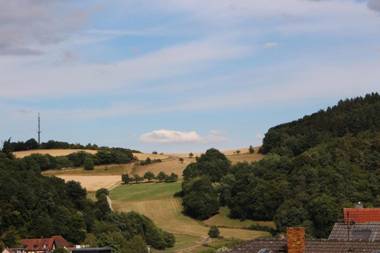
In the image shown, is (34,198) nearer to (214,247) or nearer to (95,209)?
(95,209)

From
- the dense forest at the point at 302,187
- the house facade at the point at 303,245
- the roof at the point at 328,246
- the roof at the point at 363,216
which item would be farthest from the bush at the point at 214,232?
the roof at the point at 328,246

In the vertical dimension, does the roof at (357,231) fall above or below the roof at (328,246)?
below

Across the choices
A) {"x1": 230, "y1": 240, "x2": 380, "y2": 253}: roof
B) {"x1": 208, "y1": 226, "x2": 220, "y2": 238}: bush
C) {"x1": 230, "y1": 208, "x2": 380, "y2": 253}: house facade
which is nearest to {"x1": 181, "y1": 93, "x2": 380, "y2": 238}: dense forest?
{"x1": 208, "y1": 226, "x2": 220, "y2": 238}: bush

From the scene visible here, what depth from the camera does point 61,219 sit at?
6102 inches

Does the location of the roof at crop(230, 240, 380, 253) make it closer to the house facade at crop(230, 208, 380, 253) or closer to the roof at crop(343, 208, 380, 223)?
the house facade at crop(230, 208, 380, 253)

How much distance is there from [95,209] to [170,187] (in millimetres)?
29792

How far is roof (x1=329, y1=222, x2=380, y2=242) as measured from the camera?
60.8m

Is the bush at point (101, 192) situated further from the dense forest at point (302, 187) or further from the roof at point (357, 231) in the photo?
the roof at point (357, 231)

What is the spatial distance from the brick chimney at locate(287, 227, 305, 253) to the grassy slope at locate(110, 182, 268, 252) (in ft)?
357

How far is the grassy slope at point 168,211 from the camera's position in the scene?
159 meters

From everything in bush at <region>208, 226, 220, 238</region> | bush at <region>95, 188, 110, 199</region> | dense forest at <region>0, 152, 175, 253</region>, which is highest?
bush at <region>95, 188, 110, 199</region>

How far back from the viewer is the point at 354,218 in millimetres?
67750

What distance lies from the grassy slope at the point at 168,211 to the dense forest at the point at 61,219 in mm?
4792

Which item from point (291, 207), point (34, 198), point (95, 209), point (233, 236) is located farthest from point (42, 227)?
point (291, 207)
